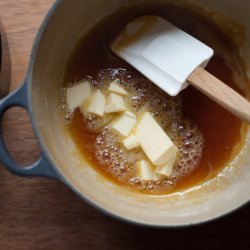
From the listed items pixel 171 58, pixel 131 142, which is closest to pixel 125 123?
pixel 131 142

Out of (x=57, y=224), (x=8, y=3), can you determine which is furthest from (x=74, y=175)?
(x=8, y=3)

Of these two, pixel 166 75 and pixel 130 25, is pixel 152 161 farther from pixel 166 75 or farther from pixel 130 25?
pixel 130 25

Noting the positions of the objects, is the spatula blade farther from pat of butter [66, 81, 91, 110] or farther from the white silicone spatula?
pat of butter [66, 81, 91, 110]

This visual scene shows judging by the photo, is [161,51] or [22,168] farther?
[161,51]

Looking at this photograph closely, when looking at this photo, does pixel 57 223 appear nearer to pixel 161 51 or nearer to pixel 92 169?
pixel 92 169

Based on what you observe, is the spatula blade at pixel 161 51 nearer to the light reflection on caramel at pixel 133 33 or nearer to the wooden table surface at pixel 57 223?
the light reflection on caramel at pixel 133 33

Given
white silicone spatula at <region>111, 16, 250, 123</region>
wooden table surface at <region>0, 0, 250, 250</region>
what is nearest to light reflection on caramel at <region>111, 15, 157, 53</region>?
white silicone spatula at <region>111, 16, 250, 123</region>
